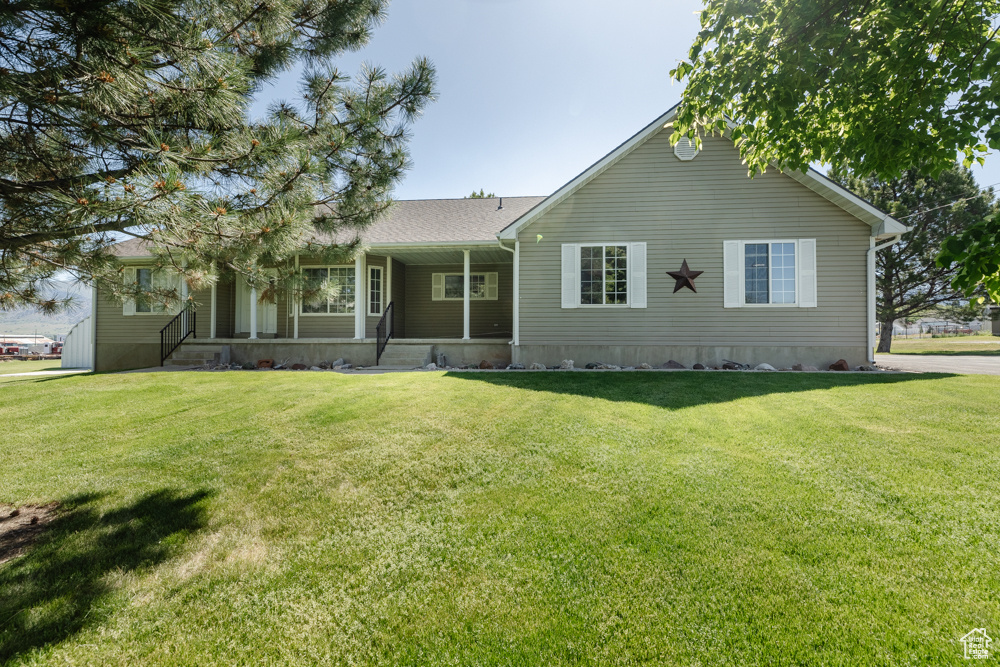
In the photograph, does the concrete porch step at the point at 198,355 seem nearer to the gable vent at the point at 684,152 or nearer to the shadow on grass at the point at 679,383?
the shadow on grass at the point at 679,383

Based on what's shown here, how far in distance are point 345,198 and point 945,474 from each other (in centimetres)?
625

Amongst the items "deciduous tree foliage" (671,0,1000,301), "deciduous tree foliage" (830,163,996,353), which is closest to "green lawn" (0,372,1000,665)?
"deciduous tree foliage" (671,0,1000,301)

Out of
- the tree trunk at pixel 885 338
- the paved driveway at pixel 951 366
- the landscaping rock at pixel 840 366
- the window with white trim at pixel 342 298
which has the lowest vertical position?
the paved driveway at pixel 951 366

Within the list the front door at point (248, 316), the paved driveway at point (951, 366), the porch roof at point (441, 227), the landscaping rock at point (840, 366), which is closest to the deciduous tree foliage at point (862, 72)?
the landscaping rock at point (840, 366)

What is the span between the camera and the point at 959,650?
6.00 ft

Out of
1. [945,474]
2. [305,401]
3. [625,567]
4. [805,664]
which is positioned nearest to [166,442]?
[305,401]

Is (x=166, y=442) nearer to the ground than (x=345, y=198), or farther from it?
nearer to the ground

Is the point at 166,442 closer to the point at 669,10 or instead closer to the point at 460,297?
the point at 669,10

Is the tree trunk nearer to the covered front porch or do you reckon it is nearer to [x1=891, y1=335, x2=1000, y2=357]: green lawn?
[x1=891, y1=335, x2=1000, y2=357]: green lawn

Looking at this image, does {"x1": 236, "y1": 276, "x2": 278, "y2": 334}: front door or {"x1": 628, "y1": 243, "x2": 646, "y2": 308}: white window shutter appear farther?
{"x1": 236, "y1": 276, "x2": 278, "y2": 334}: front door

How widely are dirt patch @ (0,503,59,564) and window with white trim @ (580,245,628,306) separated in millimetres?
9109

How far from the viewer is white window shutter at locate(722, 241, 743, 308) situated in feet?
31.6

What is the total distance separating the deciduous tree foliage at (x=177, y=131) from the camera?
8.92 ft

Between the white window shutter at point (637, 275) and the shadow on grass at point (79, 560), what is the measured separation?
891 cm
